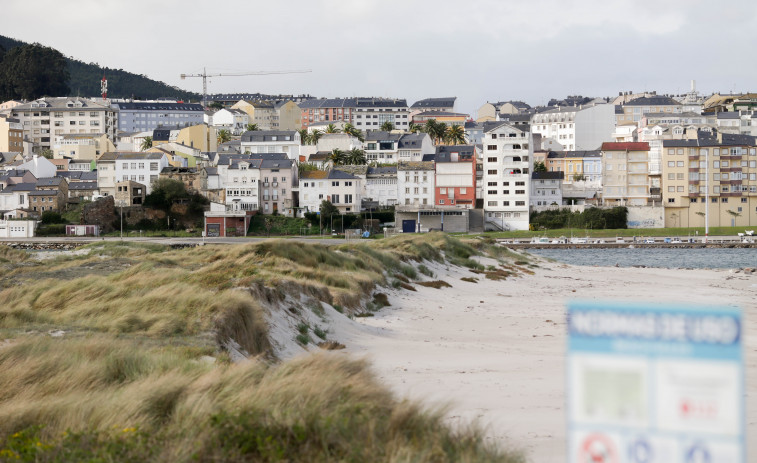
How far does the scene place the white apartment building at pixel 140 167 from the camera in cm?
9512

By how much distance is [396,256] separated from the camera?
1387 inches

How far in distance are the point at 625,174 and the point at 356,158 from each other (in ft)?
112

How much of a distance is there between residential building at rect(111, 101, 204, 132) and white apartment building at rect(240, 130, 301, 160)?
53.6m

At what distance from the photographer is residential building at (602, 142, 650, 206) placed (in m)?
99.2

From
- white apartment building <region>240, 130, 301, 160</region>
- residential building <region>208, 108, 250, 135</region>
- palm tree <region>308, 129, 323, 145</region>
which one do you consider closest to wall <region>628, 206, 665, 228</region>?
white apartment building <region>240, 130, 301, 160</region>

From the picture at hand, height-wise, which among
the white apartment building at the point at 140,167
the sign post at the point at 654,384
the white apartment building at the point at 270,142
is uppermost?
the white apartment building at the point at 270,142

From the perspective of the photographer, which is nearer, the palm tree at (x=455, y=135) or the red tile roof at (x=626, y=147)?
the red tile roof at (x=626, y=147)

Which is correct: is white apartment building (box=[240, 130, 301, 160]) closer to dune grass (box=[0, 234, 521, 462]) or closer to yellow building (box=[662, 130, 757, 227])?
yellow building (box=[662, 130, 757, 227])

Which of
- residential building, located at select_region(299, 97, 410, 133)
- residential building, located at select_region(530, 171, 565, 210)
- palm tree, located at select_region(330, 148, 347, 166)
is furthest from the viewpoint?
residential building, located at select_region(299, 97, 410, 133)

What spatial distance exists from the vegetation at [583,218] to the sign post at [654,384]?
91126 mm

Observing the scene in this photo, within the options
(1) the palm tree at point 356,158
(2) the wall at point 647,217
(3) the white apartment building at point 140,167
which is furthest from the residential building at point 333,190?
(2) the wall at point 647,217

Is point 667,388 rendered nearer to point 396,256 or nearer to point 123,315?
point 123,315

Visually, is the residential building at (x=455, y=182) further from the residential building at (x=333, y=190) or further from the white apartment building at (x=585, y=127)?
the white apartment building at (x=585, y=127)

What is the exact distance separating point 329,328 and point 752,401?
→ 8.68m
